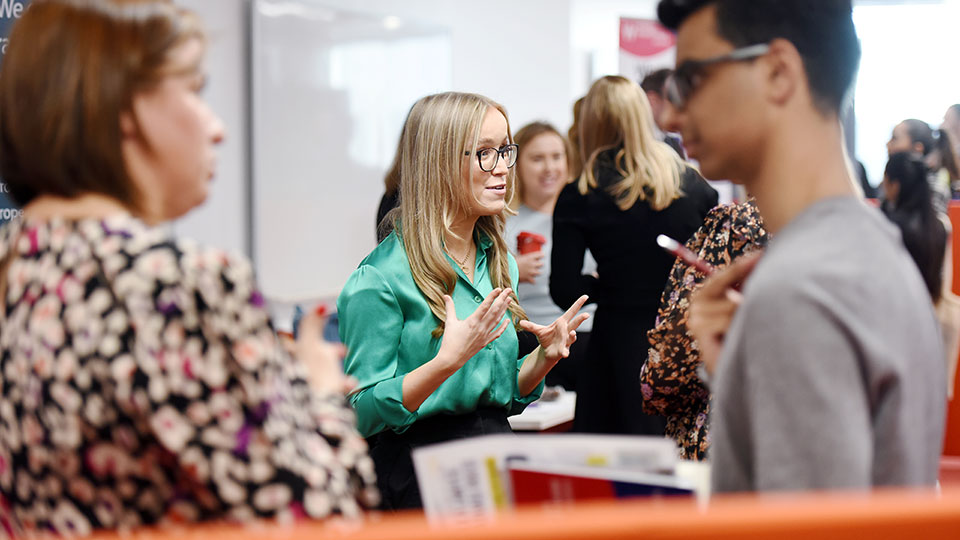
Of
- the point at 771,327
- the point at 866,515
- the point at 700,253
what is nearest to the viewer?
the point at 866,515

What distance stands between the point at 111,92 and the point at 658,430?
3009 mm

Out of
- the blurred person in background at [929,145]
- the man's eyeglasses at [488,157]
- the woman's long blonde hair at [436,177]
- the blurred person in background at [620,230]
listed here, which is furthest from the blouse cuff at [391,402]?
the blurred person in background at [929,145]

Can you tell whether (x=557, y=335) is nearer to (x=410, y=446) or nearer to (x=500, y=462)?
(x=410, y=446)

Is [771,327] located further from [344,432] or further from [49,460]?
[49,460]

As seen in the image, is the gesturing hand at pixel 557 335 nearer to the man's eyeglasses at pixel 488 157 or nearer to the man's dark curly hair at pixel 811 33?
the man's eyeglasses at pixel 488 157

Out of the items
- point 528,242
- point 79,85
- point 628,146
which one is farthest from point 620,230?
point 79,85

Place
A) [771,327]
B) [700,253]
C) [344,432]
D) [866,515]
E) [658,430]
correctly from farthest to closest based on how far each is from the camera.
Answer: [658,430], [700,253], [344,432], [771,327], [866,515]

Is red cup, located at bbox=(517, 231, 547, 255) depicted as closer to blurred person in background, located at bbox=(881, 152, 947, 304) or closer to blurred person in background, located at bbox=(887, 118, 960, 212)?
blurred person in background, located at bbox=(881, 152, 947, 304)

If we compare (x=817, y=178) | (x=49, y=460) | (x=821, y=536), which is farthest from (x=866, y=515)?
(x=49, y=460)

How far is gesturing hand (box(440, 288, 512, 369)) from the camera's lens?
2180 mm

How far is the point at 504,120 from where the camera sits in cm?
248

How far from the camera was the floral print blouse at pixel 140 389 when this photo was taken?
39.8 inches

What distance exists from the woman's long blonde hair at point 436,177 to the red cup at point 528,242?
5.05 ft

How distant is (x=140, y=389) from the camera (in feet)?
3.28
